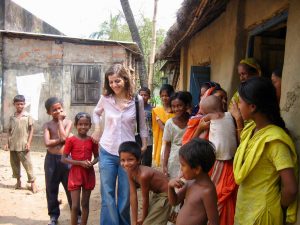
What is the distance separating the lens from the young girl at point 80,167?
3717 mm

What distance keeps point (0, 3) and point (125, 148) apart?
1349 centimetres

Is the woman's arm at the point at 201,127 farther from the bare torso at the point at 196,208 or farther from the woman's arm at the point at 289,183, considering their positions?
the woman's arm at the point at 289,183

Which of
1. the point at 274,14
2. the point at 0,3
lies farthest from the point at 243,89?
the point at 0,3

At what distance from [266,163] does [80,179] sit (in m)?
2.24

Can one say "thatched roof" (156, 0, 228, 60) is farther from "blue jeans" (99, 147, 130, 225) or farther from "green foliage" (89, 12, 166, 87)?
"green foliage" (89, 12, 166, 87)

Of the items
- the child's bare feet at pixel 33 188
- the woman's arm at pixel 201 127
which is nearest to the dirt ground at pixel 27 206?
the child's bare feet at pixel 33 188

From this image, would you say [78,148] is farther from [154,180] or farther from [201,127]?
[201,127]

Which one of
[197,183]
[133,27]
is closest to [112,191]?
[197,183]

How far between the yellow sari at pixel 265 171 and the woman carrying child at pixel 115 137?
138cm

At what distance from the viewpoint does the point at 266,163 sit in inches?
82.0

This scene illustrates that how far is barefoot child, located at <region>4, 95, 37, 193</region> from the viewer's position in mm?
6152

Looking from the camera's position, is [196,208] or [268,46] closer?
[196,208]

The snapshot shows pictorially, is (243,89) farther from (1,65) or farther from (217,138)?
(1,65)

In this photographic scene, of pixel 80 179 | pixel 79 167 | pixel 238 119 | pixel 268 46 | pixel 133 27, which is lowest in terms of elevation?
pixel 80 179
